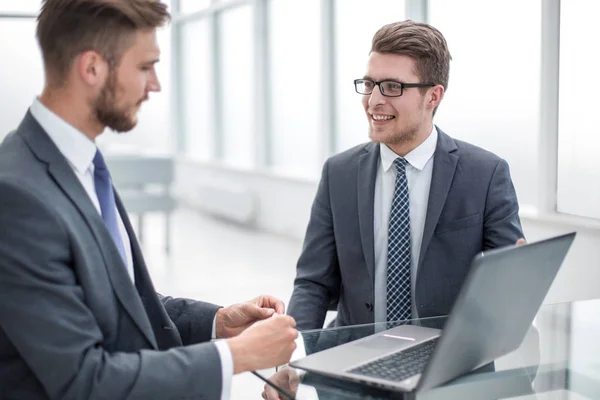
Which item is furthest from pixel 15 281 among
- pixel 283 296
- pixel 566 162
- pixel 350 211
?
pixel 283 296

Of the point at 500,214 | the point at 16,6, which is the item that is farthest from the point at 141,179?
the point at 500,214

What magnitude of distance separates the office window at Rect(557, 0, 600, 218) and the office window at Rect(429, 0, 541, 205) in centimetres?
35

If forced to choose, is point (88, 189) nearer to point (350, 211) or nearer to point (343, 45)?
point (350, 211)

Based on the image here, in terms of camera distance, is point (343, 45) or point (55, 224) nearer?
point (55, 224)

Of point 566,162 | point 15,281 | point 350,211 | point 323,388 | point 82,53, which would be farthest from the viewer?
point 566,162

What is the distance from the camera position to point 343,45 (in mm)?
7285

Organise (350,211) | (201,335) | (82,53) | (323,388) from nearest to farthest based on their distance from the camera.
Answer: (82,53) → (323,388) → (201,335) → (350,211)

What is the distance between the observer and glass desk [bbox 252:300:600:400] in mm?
1471

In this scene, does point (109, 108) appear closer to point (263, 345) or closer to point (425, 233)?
point (263, 345)

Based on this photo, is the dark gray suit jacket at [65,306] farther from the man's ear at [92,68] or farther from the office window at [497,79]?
the office window at [497,79]

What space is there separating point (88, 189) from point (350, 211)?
1.00m

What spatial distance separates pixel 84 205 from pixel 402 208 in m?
1.09

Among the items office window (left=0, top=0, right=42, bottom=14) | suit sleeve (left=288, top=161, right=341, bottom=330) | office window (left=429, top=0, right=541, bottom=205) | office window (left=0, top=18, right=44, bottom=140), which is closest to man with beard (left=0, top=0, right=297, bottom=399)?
suit sleeve (left=288, top=161, right=341, bottom=330)

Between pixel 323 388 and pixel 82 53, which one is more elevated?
pixel 82 53
